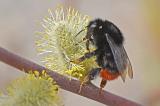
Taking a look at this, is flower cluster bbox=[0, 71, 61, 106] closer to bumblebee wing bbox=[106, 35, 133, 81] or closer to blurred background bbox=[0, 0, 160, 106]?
bumblebee wing bbox=[106, 35, 133, 81]

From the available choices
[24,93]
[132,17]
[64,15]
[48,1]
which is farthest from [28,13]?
[24,93]

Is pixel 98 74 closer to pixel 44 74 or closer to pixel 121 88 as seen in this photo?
pixel 44 74

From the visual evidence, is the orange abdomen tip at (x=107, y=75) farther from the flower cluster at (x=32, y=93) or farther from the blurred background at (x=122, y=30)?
the blurred background at (x=122, y=30)

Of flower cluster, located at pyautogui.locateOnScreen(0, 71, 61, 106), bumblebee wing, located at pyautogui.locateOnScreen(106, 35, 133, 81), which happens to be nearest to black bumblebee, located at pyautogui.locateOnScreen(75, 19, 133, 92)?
bumblebee wing, located at pyautogui.locateOnScreen(106, 35, 133, 81)

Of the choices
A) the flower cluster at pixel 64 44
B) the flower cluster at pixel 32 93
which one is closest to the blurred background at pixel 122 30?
the flower cluster at pixel 64 44

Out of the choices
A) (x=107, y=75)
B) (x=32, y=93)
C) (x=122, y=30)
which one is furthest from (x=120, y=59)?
(x=122, y=30)

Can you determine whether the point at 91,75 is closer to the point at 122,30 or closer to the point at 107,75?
the point at 107,75
